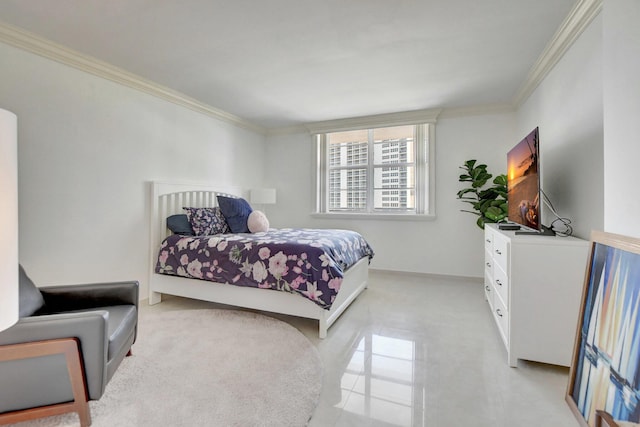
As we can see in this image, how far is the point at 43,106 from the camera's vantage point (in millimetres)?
2354

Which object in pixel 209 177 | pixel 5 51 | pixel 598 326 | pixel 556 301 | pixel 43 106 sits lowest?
pixel 556 301

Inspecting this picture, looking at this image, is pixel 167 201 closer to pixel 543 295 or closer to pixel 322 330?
pixel 322 330

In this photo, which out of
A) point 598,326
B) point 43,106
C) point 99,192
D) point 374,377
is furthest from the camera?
point 99,192

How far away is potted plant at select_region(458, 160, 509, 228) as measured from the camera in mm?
3304

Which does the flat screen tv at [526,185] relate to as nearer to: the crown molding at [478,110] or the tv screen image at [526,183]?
the tv screen image at [526,183]

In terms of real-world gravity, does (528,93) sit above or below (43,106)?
above

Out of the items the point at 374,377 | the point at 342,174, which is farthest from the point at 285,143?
the point at 374,377

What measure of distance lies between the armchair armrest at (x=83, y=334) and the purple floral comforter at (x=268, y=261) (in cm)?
129

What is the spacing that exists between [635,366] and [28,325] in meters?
2.30

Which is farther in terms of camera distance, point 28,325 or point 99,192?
point 99,192

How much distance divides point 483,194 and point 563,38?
1.74 metres

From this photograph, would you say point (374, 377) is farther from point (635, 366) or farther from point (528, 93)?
point (528, 93)

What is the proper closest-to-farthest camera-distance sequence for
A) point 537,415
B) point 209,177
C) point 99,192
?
point 537,415
point 99,192
point 209,177

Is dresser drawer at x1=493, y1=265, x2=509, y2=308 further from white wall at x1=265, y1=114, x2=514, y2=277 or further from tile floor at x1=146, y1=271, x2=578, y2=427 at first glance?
white wall at x1=265, y1=114, x2=514, y2=277
